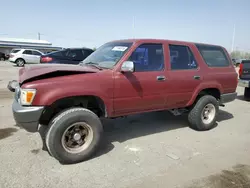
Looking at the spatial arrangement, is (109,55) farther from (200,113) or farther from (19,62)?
(19,62)

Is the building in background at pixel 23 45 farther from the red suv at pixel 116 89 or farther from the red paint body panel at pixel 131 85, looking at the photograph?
the red paint body panel at pixel 131 85

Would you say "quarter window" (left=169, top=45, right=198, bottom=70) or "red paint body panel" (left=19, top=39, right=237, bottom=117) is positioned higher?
"quarter window" (left=169, top=45, right=198, bottom=70)

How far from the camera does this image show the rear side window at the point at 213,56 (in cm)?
513

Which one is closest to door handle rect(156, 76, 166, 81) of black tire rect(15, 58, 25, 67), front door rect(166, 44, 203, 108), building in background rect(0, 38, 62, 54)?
front door rect(166, 44, 203, 108)

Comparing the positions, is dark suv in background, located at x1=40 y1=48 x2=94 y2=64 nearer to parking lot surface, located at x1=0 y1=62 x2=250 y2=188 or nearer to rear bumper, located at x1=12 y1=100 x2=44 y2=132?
parking lot surface, located at x1=0 y1=62 x2=250 y2=188

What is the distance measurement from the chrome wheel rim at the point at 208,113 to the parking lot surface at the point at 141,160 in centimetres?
27

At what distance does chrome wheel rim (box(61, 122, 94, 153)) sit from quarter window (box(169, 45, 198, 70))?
2.09 m

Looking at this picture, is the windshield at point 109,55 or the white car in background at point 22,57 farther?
the white car in background at point 22,57

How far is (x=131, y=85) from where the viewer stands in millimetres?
3947

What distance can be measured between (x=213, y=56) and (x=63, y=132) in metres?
3.86

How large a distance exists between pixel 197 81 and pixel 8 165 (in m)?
3.82

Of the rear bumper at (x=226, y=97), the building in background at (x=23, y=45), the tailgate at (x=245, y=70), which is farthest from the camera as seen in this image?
the building in background at (x=23, y=45)

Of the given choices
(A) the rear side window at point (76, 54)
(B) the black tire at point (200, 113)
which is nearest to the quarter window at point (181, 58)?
(B) the black tire at point (200, 113)

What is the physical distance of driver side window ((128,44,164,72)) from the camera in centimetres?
411
